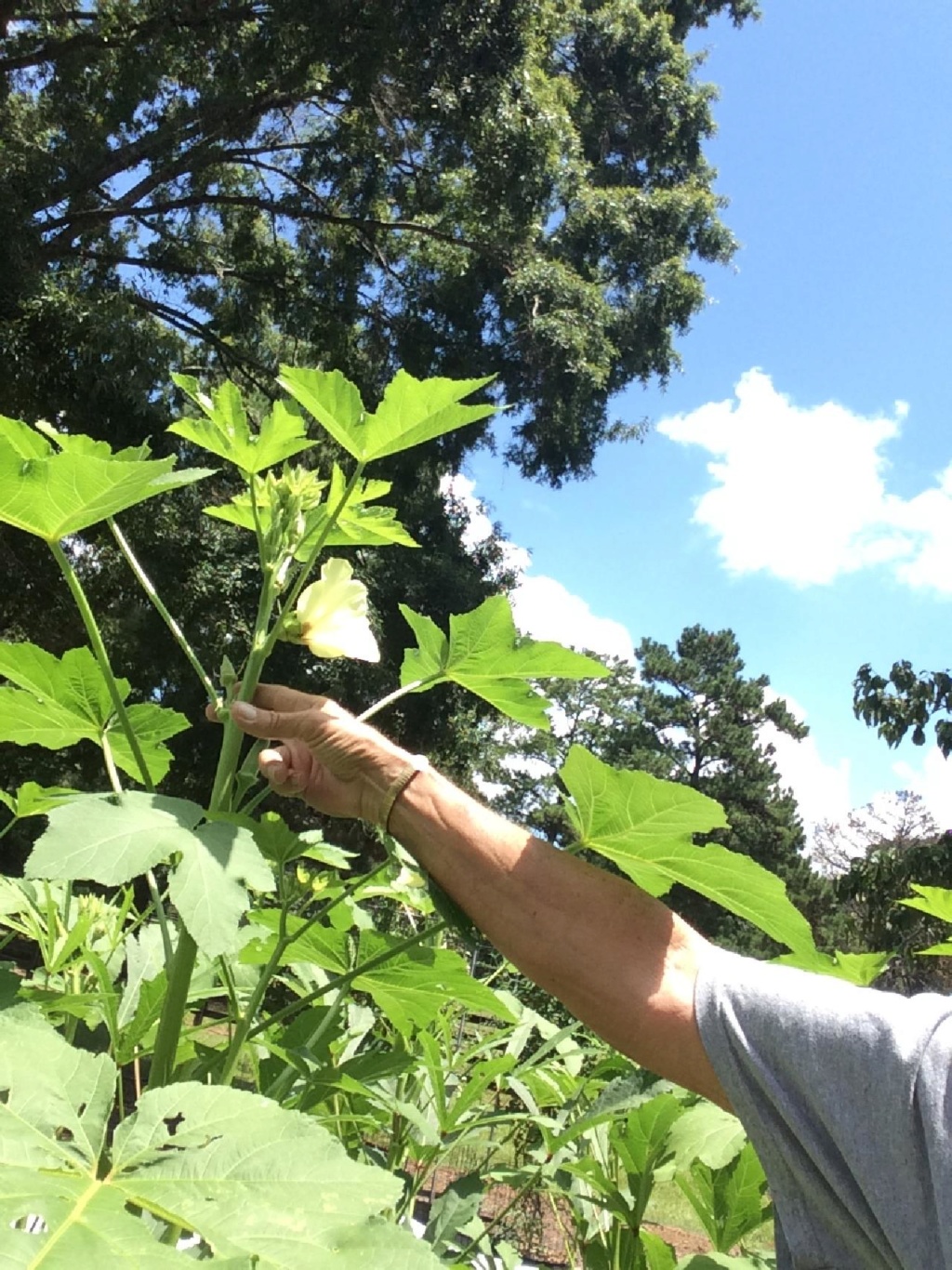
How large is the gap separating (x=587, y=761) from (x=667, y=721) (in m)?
25.0

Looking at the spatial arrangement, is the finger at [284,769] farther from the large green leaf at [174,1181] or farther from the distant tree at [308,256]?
the distant tree at [308,256]

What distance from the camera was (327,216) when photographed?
8.66 meters

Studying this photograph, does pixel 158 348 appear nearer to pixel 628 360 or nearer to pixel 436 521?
pixel 436 521

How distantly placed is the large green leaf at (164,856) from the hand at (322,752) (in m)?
0.14

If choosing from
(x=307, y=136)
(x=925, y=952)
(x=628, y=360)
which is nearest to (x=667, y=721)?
(x=628, y=360)

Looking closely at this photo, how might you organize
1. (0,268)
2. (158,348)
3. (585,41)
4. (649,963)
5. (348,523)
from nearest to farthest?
(649,963) → (348,523) → (0,268) → (158,348) → (585,41)

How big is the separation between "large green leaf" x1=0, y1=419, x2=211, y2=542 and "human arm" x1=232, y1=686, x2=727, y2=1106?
0.19 m

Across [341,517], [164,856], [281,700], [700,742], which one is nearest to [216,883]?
[164,856]

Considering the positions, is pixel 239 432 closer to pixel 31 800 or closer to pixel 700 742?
pixel 31 800

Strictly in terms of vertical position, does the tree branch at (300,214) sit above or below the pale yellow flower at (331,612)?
above

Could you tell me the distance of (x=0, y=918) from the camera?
3.92ft

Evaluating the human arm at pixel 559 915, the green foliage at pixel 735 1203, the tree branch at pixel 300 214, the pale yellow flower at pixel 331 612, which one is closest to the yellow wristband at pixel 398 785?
the human arm at pixel 559 915

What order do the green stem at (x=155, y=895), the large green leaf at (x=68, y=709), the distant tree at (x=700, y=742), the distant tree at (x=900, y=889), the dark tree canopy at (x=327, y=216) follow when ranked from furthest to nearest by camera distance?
the distant tree at (x=700, y=742) → the dark tree canopy at (x=327, y=216) → the distant tree at (x=900, y=889) → the large green leaf at (x=68, y=709) → the green stem at (x=155, y=895)

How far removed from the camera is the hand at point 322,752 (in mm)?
831
